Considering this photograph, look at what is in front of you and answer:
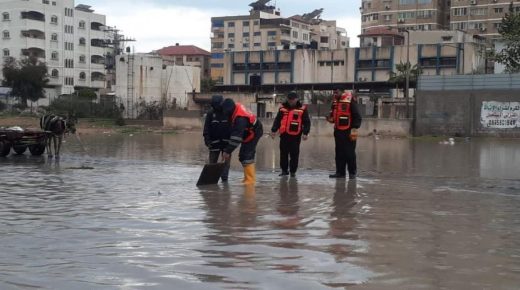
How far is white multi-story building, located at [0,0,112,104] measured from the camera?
8988 cm

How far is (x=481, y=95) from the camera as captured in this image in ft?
137

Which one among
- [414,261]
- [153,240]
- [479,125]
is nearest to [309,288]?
[414,261]

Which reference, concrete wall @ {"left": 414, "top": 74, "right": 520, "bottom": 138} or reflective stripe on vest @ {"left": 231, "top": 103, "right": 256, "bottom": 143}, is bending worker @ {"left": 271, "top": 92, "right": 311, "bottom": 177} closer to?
reflective stripe on vest @ {"left": 231, "top": 103, "right": 256, "bottom": 143}

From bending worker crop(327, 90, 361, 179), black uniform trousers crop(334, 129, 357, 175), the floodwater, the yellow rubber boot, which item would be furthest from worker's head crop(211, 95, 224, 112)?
black uniform trousers crop(334, 129, 357, 175)

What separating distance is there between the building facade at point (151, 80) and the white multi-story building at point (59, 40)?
15675mm

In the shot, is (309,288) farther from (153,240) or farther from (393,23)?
(393,23)

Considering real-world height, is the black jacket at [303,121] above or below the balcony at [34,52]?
below

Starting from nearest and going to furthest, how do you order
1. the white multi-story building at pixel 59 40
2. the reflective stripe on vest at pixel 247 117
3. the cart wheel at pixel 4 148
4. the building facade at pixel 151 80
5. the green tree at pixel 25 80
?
1. the reflective stripe on vest at pixel 247 117
2. the cart wheel at pixel 4 148
3. the green tree at pixel 25 80
4. the building facade at pixel 151 80
5. the white multi-story building at pixel 59 40

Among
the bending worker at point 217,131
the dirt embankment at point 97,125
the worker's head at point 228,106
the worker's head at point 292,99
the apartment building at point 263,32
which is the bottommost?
the dirt embankment at point 97,125

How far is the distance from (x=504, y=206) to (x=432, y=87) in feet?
121

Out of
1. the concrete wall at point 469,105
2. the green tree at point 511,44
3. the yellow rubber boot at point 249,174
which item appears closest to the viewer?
the yellow rubber boot at point 249,174

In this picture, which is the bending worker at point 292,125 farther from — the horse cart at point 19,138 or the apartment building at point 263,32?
the apartment building at point 263,32

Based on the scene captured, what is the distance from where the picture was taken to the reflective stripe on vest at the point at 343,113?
11.5 meters

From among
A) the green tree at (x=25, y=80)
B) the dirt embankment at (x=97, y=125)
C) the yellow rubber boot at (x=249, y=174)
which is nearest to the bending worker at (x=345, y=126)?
the yellow rubber boot at (x=249, y=174)
